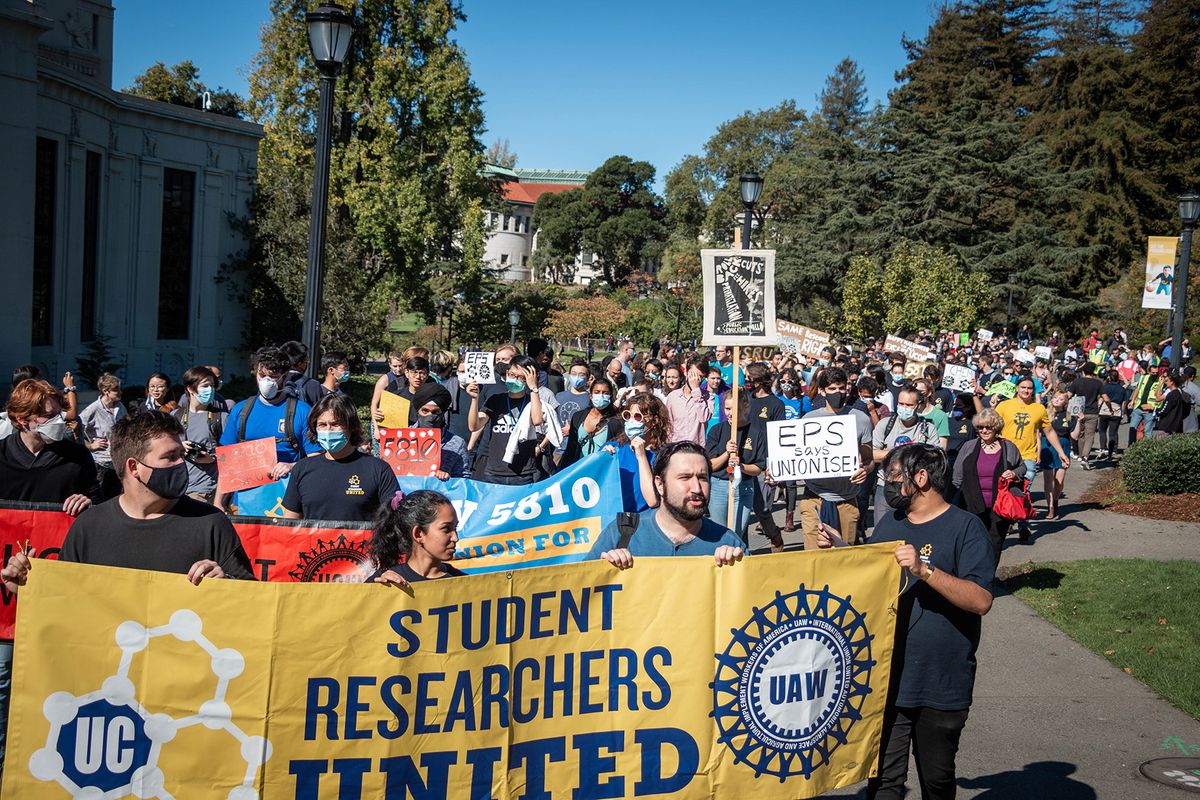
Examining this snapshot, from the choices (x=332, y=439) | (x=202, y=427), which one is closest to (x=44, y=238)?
(x=202, y=427)

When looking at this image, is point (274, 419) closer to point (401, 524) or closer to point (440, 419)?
point (440, 419)

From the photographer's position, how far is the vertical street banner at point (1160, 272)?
912 inches

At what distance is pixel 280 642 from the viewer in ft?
13.4

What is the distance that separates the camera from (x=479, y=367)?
12672 millimetres

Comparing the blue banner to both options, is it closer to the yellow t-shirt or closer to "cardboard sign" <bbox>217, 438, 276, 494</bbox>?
"cardboard sign" <bbox>217, 438, 276, 494</bbox>

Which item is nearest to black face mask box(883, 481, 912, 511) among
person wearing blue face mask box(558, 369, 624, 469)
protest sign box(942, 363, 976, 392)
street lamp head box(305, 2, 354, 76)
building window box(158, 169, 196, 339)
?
person wearing blue face mask box(558, 369, 624, 469)

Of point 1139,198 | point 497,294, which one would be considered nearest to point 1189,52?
point 1139,198

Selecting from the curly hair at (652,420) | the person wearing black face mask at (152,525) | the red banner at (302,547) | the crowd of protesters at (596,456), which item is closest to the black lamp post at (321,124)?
the crowd of protesters at (596,456)

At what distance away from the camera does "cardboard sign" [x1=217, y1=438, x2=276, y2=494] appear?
8.23 meters

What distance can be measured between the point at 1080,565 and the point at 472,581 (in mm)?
9651

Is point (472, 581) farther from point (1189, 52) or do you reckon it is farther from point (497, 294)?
point (1189, 52)

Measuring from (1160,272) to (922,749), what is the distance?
21663 millimetres

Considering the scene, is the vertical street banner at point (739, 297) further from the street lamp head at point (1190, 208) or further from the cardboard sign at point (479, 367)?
the street lamp head at point (1190, 208)

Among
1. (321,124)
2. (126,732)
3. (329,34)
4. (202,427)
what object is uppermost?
(329,34)
